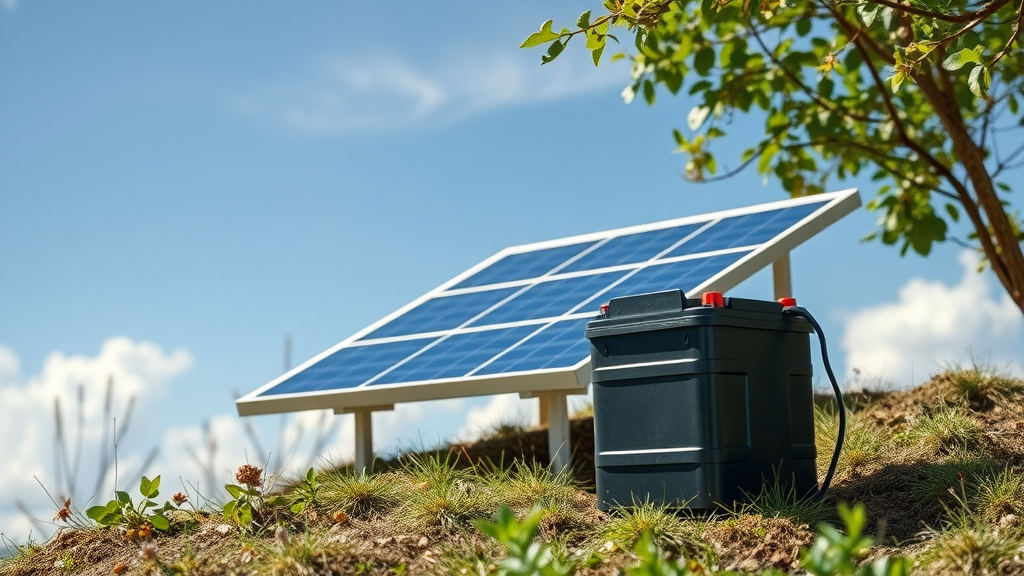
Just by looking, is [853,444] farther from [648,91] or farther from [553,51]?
[648,91]

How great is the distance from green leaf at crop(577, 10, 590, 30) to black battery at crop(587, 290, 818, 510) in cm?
144

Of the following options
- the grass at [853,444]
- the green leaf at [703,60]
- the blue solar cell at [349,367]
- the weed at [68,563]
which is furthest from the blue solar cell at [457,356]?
the green leaf at [703,60]

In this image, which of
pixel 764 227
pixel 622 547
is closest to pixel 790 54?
pixel 764 227

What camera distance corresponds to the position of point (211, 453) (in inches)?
239

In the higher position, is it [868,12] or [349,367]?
[868,12]

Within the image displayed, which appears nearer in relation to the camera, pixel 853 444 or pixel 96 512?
pixel 96 512

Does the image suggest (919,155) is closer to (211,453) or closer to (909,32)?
(909,32)

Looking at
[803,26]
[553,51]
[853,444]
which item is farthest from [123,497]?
[803,26]

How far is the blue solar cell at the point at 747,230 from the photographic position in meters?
8.28

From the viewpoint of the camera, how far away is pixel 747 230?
28.3 ft

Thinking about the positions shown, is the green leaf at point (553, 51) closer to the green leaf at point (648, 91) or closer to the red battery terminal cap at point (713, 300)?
the red battery terminal cap at point (713, 300)

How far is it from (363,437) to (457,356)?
1332 millimetres

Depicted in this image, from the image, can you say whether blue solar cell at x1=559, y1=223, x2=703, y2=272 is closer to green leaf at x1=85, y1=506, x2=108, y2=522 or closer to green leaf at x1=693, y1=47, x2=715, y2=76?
green leaf at x1=693, y1=47, x2=715, y2=76

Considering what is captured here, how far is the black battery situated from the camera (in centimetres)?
520
